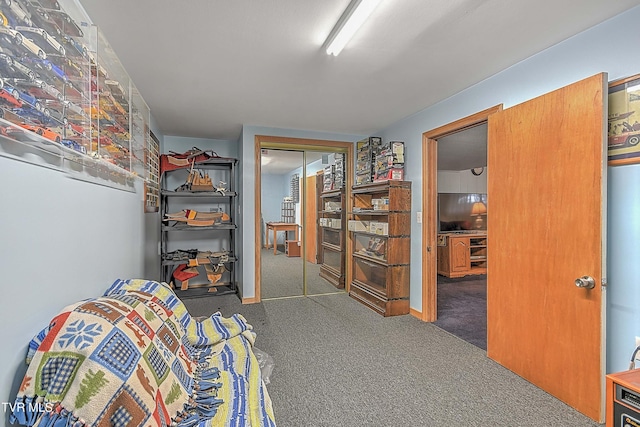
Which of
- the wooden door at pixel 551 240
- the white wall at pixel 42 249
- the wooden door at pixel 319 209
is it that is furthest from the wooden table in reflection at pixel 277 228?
the wooden door at pixel 551 240

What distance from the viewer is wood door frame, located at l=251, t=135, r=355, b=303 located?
4.13 m

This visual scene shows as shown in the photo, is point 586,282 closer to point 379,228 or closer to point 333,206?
point 379,228

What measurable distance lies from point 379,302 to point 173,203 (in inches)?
134

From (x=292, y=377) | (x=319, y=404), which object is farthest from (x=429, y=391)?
(x=292, y=377)

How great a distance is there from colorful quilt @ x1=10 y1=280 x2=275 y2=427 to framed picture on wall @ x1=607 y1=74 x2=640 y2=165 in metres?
2.38

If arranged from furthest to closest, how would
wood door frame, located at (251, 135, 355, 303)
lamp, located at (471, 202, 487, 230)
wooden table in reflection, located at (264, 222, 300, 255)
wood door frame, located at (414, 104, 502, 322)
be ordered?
1. lamp, located at (471, 202, 487, 230)
2. wooden table in reflection, located at (264, 222, 300, 255)
3. wood door frame, located at (251, 135, 355, 303)
4. wood door frame, located at (414, 104, 502, 322)

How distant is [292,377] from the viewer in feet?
7.36

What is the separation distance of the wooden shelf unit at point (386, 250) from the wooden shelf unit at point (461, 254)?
227 centimetres

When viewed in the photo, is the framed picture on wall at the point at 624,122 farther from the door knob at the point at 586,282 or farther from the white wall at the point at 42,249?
the white wall at the point at 42,249

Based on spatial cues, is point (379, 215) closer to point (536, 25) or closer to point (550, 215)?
point (550, 215)

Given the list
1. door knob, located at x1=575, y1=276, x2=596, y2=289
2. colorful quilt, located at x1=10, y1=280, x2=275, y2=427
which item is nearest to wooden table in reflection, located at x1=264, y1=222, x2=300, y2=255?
colorful quilt, located at x1=10, y1=280, x2=275, y2=427

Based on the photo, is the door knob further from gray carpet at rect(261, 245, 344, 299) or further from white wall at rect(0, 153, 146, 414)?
gray carpet at rect(261, 245, 344, 299)

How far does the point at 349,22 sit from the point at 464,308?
12.1ft

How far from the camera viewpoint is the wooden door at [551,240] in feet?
5.85
